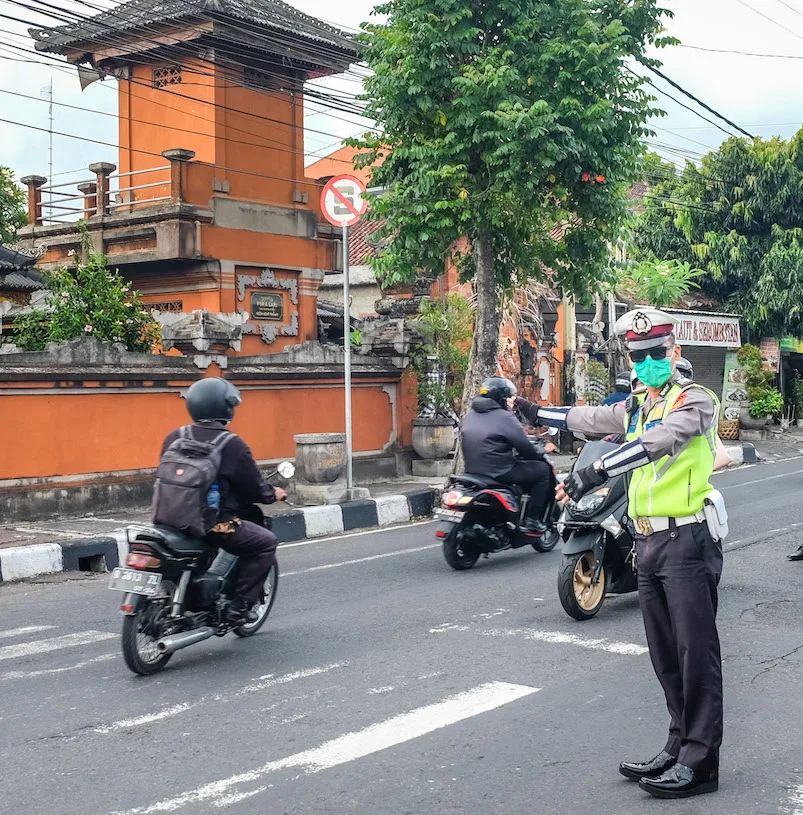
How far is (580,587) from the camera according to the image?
744 cm

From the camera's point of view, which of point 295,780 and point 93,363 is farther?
point 93,363

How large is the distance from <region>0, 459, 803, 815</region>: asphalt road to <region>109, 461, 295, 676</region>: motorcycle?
0.64ft

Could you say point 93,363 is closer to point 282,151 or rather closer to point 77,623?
point 77,623

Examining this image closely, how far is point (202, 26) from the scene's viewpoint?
19781 mm

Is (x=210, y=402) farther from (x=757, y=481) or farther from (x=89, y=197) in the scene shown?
(x=89, y=197)

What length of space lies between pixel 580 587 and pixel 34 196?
18.7 meters

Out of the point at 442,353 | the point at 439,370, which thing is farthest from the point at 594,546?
the point at 442,353

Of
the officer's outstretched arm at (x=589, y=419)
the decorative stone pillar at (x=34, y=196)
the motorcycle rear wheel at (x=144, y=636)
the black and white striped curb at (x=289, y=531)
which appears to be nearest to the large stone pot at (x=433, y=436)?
the black and white striped curb at (x=289, y=531)

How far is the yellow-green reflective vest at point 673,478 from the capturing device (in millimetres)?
4297

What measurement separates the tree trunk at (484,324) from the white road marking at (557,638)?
894 centimetres

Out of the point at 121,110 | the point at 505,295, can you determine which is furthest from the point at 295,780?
the point at 121,110

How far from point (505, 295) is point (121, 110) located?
30.3 feet

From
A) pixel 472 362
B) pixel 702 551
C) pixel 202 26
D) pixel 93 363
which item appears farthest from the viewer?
pixel 202 26

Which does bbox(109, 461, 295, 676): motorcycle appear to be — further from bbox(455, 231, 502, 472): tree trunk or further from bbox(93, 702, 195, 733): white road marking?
bbox(455, 231, 502, 472): tree trunk
